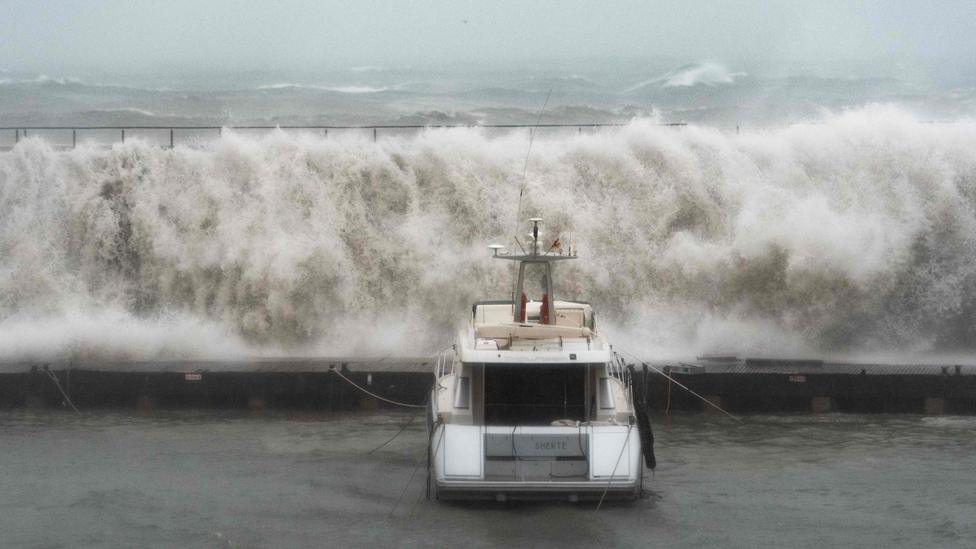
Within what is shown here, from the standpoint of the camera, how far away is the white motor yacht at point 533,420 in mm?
17891

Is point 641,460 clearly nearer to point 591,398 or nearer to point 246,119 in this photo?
point 591,398

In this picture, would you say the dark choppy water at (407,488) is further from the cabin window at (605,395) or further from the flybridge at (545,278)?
the flybridge at (545,278)

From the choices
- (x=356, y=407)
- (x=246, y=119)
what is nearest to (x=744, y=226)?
(x=356, y=407)

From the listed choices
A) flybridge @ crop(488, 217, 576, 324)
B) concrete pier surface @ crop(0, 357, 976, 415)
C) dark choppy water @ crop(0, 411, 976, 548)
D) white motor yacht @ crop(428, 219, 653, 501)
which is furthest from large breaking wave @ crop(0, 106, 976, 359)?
white motor yacht @ crop(428, 219, 653, 501)

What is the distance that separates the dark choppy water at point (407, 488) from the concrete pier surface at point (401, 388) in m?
0.51

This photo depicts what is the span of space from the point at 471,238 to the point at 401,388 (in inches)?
293

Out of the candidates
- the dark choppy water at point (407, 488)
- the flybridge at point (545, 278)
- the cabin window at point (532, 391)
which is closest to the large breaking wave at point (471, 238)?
the dark choppy water at point (407, 488)

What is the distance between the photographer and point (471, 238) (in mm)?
31000

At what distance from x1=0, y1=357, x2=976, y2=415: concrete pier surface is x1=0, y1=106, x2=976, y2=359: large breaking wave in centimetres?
330

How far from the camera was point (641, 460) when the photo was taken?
60.1 ft

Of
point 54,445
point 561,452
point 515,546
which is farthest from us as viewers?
point 54,445

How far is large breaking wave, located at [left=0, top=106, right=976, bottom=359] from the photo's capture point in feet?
95.3

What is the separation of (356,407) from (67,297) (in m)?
9.66

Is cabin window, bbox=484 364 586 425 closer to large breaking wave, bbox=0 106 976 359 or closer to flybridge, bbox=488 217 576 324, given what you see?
flybridge, bbox=488 217 576 324
